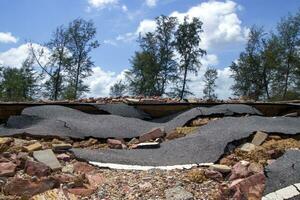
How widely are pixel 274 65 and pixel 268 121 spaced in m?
26.0

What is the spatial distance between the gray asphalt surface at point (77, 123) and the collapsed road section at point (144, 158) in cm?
1

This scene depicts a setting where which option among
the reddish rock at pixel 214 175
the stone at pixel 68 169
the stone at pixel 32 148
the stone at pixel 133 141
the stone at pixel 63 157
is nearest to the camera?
the reddish rock at pixel 214 175

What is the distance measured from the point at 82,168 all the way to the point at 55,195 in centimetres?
71

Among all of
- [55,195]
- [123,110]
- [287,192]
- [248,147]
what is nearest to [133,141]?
[248,147]

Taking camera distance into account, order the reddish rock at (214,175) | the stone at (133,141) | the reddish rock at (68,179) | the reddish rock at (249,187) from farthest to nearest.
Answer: the stone at (133,141) → the reddish rock at (214,175) → the reddish rock at (68,179) → the reddish rock at (249,187)

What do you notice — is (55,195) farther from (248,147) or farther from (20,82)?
(20,82)

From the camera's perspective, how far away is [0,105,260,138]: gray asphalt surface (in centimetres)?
594

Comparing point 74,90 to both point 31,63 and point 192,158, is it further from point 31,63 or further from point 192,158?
point 192,158

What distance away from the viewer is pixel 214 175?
3.93m

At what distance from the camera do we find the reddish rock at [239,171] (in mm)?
3871

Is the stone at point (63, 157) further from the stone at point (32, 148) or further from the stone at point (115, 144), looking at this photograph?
the stone at point (115, 144)

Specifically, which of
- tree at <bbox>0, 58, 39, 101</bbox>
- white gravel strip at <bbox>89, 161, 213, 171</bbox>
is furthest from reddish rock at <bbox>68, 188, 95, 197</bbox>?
tree at <bbox>0, 58, 39, 101</bbox>

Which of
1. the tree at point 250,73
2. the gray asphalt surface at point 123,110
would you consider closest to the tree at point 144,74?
the tree at point 250,73

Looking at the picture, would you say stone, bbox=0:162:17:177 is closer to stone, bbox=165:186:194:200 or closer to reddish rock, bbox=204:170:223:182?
stone, bbox=165:186:194:200
